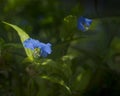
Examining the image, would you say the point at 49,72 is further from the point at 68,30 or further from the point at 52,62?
the point at 68,30

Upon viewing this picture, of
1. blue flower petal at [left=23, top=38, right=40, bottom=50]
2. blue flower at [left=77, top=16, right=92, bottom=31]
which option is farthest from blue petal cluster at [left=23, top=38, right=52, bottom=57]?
blue flower at [left=77, top=16, right=92, bottom=31]

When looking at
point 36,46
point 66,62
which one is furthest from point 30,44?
point 66,62

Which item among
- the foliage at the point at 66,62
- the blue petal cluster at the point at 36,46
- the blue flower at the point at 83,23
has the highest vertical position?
the blue petal cluster at the point at 36,46

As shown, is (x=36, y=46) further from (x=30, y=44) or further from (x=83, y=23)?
(x=83, y=23)

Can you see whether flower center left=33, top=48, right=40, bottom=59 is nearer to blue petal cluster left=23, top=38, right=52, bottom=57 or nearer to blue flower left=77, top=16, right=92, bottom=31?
blue petal cluster left=23, top=38, right=52, bottom=57

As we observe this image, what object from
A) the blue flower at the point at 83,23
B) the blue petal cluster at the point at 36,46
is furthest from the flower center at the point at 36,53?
the blue flower at the point at 83,23

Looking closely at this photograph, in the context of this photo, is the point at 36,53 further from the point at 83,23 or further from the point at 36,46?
the point at 83,23

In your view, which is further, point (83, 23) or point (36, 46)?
point (83, 23)

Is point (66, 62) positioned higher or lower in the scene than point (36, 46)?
lower

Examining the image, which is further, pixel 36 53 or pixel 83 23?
pixel 83 23

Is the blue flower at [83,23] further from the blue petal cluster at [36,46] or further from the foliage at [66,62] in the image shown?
the blue petal cluster at [36,46]

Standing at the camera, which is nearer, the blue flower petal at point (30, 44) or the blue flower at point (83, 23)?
the blue flower petal at point (30, 44)
